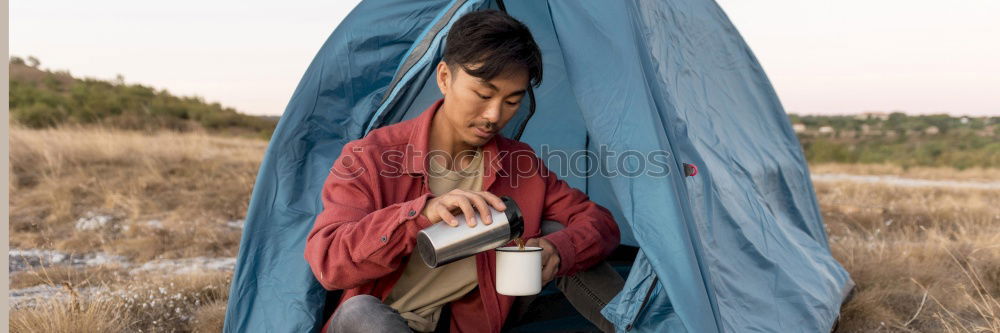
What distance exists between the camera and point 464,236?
1675 millimetres

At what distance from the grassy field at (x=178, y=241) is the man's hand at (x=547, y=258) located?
1.75 meters

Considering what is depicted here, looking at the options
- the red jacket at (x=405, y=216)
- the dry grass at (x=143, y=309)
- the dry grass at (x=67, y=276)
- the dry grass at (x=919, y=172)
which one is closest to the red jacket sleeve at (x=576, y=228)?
the red jacket at (x=405, y=216)

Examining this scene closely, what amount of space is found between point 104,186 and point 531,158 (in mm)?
6073

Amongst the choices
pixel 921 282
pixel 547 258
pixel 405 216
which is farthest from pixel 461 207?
pixel 921 282

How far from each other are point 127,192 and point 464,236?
6.50m

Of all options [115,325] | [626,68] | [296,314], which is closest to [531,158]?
[626,68]

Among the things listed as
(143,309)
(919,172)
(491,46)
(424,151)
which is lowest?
(919,172)

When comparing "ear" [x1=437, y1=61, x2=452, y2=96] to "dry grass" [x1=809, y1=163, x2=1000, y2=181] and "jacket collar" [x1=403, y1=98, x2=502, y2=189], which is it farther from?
"dry grass" [x1=809, y1=163, x2=1000, y2=181]

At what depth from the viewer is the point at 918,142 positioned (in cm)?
3409

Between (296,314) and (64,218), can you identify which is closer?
(296,314)

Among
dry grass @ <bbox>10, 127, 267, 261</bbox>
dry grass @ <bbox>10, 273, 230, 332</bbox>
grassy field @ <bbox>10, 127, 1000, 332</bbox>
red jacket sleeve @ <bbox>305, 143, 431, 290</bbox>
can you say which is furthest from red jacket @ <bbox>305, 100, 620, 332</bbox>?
dry grass @ <bbox>10, 127, 267, 261</bbox>

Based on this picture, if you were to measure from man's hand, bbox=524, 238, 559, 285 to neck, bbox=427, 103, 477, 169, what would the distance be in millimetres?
410

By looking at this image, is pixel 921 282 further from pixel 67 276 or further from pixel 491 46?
pixel 67 276

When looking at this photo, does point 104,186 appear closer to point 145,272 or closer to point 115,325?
point 145,272
